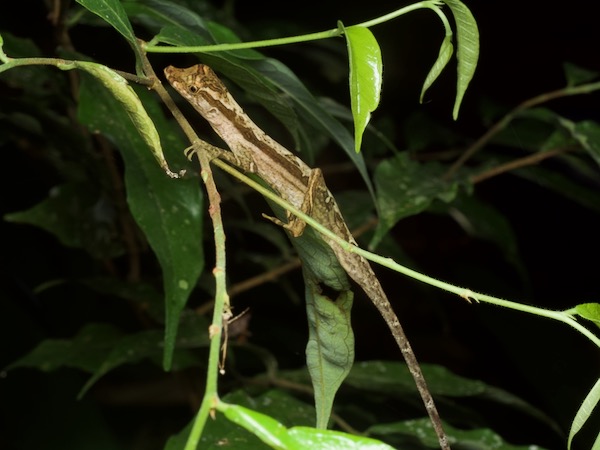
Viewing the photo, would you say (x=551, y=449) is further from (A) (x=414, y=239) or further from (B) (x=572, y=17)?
(B) (x=572, y=17)

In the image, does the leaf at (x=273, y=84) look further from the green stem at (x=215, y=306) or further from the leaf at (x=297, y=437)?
the leaf at (x=297, y=437)

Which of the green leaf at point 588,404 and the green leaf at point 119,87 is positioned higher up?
the green leaf at point 119,87

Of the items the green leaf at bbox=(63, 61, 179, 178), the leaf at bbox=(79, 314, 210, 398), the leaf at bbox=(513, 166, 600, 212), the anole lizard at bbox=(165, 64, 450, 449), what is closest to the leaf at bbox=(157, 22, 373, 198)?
the anole lizard at bbox=(165, 64, 450, 449)

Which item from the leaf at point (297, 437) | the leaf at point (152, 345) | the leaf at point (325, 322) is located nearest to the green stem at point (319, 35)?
the leaf at point (325, 322)

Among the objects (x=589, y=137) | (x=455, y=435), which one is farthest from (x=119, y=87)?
(x=589, y=137)

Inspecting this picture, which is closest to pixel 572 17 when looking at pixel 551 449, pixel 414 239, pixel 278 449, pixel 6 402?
pixel 414 239

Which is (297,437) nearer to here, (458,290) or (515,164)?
(458,290)

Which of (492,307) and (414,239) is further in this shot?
(414,239)
